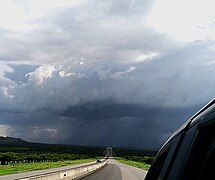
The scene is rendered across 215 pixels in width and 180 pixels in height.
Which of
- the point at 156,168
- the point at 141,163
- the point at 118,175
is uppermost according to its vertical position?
the point at 141,163

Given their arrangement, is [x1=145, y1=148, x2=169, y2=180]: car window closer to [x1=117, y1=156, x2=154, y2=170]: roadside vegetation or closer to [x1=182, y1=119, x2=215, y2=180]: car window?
[x1=182, y1=119, x2=215, y2=180]: car window

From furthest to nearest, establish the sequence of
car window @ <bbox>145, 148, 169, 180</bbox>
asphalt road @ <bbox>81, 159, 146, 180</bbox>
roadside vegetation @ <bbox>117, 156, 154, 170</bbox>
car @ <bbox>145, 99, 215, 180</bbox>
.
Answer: roadside vegetation @ <bbox>117, 156, 154, 170</bbox> < asphalt road @ <bbox>81, 159, 146, 180</bbox> < car window @ <bbox>145, 148, 169, 180</bbox> < car @ <bbox>145, 99, 215, 180</bbox>

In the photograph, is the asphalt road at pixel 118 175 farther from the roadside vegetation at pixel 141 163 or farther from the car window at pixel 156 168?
the car window at pixel 156 168

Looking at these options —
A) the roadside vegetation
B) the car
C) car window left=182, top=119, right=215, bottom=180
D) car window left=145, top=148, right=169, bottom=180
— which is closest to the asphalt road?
the roadside vegetation

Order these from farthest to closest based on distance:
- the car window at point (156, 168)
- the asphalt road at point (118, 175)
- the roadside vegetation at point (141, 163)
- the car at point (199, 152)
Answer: the roadside vegetation at point (141, 163) < the asphalt road at point (118, 175) < the car window at point (156, 168) < the car at point (199, 152)

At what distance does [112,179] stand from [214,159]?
131 feet

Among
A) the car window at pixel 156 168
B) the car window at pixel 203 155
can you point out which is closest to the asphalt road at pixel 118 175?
the car window at pixel 156 168

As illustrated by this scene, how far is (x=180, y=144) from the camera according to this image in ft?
8.01

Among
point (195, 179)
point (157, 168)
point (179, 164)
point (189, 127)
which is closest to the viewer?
point (195, 179)

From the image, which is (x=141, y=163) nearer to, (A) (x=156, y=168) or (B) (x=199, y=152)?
(A) (x=156, y=168)

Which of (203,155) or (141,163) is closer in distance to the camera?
(203,155)

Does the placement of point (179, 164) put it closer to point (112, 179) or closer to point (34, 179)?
point (34, 179)

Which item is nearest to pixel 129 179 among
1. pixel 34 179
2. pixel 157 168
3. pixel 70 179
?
pixel 70 179

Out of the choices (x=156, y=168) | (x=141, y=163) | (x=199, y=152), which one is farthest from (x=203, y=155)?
(x=141, y=163)
